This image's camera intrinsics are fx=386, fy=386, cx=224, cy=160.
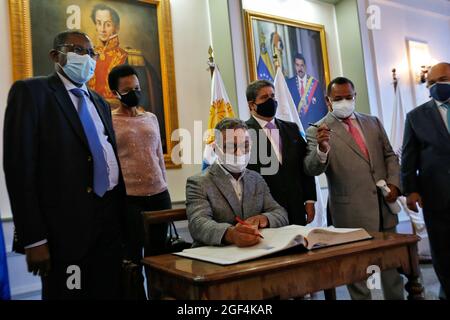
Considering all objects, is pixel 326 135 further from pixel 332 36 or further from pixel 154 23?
pixel 332 36

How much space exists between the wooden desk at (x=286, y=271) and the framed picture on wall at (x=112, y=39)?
2603 mm

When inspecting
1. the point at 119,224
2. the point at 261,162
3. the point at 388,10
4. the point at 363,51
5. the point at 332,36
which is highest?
the point at 388,10

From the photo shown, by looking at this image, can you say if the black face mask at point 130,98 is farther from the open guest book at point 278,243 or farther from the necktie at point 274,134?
the open guest book at point 278,243

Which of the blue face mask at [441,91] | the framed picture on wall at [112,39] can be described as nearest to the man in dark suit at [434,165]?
the blue face mask at [441,91]

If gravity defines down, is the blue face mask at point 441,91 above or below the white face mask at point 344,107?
above

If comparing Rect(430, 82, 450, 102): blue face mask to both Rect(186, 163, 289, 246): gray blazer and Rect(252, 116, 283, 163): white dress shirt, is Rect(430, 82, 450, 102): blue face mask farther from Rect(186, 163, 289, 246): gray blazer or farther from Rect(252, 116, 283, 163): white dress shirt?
Rect(186, 163, 289, 246): gray blazer

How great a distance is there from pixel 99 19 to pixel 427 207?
3.29 m

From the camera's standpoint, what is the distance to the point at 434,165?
2686 mm

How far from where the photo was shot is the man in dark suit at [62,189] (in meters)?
1.57

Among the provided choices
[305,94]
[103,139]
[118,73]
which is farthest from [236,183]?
[305,94]

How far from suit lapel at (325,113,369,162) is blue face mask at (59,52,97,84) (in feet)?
5.21

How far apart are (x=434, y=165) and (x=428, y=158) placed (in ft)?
0.22
